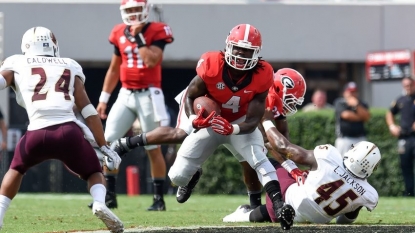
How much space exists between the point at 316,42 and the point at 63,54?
5045mm

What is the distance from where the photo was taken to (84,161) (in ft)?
20.8

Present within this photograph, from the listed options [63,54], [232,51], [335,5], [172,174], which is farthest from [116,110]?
[335,5]

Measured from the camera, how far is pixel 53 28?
17641mm

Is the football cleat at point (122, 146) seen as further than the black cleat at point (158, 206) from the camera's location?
No

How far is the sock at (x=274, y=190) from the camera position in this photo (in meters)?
7.06

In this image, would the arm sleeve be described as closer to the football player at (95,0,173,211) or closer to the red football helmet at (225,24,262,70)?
the football player at (95,0,173,211)

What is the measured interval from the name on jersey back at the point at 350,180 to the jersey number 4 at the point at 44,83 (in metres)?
2.30

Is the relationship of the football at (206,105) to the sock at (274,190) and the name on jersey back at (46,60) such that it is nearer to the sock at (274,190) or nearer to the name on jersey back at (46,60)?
the sock at (274,190)

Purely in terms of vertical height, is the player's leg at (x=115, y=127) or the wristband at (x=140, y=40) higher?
the wristband at (x=140, y=40)

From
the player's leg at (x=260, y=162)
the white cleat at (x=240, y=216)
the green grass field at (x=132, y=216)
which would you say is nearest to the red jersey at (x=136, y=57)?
the green grass field at (x=132, y=216)

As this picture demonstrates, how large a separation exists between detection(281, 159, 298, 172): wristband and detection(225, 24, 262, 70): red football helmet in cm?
97

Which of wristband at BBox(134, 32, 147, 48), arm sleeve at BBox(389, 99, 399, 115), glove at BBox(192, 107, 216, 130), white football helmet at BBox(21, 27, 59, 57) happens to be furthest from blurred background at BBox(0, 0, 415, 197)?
white football helmet at BBox(21, 27, 59, 57)

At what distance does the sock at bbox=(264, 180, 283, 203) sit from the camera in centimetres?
706

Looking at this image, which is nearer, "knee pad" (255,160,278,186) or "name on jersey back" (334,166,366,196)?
"knee pad" (255,160,278,186)
